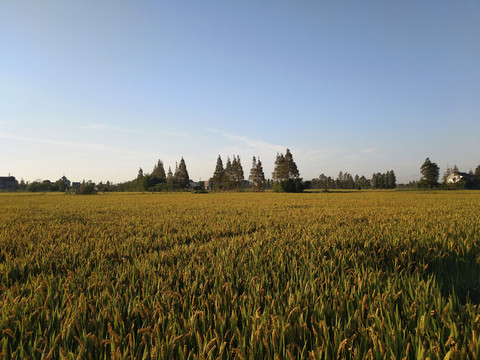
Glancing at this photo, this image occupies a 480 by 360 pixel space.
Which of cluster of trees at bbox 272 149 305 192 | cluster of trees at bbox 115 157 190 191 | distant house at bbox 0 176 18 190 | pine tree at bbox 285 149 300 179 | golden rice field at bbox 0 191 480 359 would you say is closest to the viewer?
golden rice field at bbox 0 191 480 359

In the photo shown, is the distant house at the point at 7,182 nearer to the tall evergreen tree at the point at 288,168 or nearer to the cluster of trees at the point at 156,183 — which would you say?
the cluster of trees at the point at 156,183

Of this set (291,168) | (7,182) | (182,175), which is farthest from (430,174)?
(7,182)

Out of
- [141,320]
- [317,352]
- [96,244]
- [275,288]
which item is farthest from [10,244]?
[317,352]

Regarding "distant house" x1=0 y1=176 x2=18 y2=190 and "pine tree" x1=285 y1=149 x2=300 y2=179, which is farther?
"distant house" x1=0 y1=176 x2=18 y2=190

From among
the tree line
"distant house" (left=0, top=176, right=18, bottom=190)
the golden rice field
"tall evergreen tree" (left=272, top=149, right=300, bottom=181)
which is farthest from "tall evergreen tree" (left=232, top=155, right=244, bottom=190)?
"distant house" (left=0, top=176, right=18, bottom=190)

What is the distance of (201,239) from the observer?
16.4 ft

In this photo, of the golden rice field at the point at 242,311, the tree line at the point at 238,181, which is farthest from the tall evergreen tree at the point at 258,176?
the golden rice field at the point at 242,311

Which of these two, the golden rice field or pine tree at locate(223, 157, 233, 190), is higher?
pine tree at locate(223, 157, 233, 190)

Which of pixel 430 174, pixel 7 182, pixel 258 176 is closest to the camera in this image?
pixel 430 174

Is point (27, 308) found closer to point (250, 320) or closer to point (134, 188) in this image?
point (250, 320)

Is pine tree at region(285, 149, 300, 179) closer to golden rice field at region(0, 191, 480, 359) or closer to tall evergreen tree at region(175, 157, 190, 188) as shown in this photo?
tall evergreen tree at region(175, 157, 190, 188)

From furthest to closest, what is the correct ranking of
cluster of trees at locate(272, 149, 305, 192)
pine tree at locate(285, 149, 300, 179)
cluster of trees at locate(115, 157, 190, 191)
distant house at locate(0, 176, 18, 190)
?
distant house at locate(0, 176, 18, 190), cluster of trees at locate(115, 157, 190, 191), pine tree at locate(285, 149, 300, 179), cluster of trees at locate(272, 149, 305, 192)

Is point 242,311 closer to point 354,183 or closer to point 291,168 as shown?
point 291,168

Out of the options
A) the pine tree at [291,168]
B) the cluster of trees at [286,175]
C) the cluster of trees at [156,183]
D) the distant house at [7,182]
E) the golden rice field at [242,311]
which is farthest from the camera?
the distant house at [7,182]
